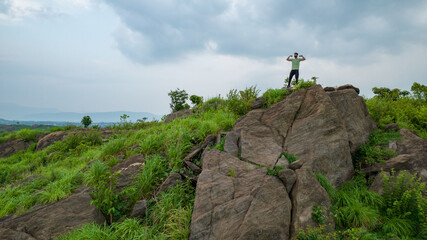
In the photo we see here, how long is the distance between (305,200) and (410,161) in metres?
Result: 4.60

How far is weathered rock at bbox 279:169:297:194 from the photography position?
199 inches

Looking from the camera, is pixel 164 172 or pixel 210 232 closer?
pixel 210 232

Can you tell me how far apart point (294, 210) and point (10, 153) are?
1928 centimetres

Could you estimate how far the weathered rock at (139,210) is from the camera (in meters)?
5.39

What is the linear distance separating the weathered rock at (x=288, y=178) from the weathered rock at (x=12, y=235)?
6.02 m

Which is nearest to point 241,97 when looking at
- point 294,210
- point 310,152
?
point 310,152

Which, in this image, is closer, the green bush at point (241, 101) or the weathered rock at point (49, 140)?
the green bush at point (241, 101)

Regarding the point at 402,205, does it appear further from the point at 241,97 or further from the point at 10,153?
the point at 10,153

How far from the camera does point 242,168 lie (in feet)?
18.7

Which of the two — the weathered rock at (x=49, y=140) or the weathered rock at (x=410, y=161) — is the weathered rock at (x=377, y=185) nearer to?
the weathered rock at (x=410, y=161)

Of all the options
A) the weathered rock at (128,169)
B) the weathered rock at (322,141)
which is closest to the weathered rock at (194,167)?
the weathered rock at (128,169)

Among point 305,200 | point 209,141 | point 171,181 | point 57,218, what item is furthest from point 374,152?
point 57,218

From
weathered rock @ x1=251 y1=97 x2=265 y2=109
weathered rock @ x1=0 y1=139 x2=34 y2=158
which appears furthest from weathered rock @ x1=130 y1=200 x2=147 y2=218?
weathered rock @ x1=0 y1=139 x2=34 y2=158

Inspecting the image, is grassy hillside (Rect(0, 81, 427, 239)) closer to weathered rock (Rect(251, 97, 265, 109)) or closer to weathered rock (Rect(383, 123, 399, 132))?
weathered rock (Rect(251, 97, 265, 109))
